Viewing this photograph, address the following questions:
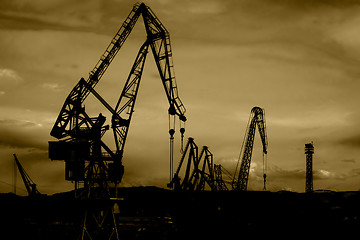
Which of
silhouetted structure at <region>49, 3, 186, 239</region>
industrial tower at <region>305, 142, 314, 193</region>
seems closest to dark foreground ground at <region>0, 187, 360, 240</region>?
silhouetted structure at <region>49, 3, 186, 239</region>

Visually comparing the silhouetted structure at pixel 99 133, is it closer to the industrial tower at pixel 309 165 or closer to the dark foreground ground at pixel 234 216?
the dark foreground ground at pixel 234 216

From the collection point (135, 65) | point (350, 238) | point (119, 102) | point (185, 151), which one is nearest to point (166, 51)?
point (135, 65)

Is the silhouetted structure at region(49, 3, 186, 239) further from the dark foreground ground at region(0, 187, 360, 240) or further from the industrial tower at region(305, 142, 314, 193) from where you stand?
the industrial tower at region(305, 142, 314, 193)

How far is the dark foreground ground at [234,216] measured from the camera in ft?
106

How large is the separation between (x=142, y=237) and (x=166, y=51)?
19449mm

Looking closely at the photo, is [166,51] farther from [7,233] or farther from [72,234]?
[7,233]

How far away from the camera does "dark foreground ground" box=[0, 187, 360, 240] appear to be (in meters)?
32.4

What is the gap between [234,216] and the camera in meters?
38.3

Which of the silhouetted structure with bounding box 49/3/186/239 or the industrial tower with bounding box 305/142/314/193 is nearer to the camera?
the silhouetted structure with bounding box 49/3/186/239

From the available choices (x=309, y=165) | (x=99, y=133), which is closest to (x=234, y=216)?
(x=99, y=133)

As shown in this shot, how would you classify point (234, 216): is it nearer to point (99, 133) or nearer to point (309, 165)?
point (99, 133)

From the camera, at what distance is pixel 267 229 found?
Answer: 3675cm

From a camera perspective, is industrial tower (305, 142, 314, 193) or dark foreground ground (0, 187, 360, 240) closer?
dark foreground ground (0, 187, 360, 240)

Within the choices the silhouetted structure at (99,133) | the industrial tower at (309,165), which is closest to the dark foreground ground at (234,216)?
the silhouetted structure at (99,133)
